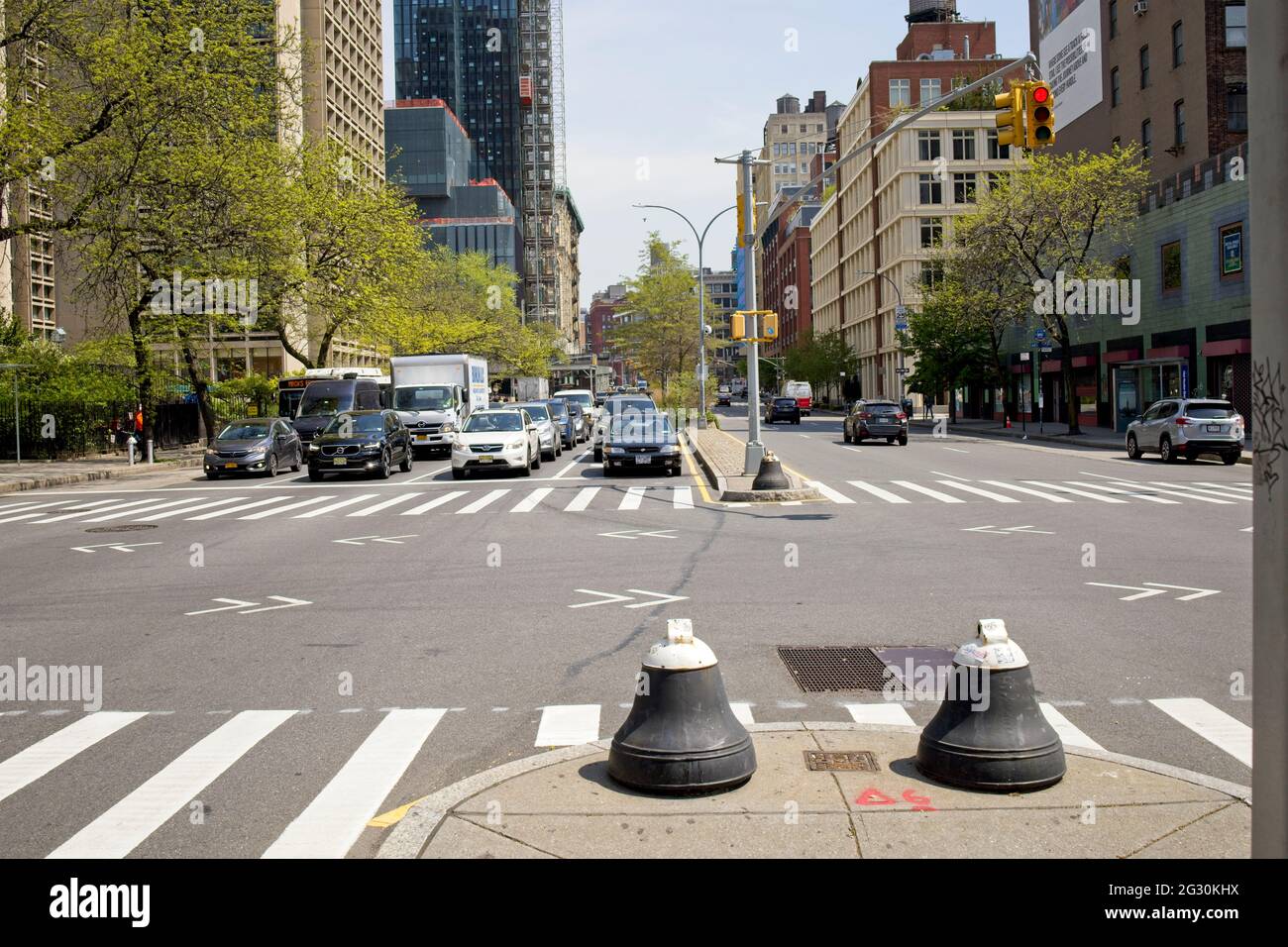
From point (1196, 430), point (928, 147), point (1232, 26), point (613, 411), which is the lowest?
point (1196, 430)

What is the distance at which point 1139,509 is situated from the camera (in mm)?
18078

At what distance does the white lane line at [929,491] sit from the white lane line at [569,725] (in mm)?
14329

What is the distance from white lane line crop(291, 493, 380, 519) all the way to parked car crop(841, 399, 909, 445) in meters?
22.0

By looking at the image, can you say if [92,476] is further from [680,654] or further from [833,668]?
[680,654]

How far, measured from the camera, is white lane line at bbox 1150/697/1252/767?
19.9 ft

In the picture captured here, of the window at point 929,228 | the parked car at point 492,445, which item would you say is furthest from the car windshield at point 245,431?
the window at point 929,228

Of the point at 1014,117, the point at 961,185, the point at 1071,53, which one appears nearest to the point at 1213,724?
the point at 1014,117

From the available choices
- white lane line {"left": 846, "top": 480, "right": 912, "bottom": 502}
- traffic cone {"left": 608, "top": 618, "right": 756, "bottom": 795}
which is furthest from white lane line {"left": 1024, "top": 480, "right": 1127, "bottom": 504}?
traffic cone {"left": 608, "top": 618, "right": 756, "bottom": 795}

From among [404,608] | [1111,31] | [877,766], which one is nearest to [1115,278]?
[1111,31]

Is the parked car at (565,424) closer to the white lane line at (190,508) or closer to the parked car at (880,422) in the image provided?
the parked car at (880,422)

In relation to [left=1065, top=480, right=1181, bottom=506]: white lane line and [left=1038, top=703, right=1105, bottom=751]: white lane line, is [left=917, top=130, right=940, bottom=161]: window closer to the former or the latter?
[left=1065, top=480, right=1181, bottom=506]: white lane line

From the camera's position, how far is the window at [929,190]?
3369 inches

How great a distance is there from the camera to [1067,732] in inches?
249

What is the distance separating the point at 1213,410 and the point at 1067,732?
25.1m
